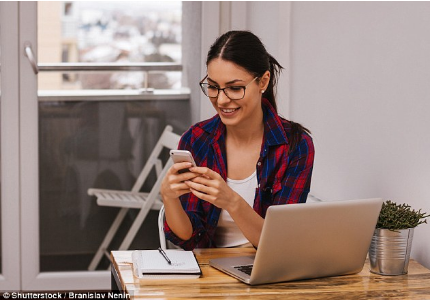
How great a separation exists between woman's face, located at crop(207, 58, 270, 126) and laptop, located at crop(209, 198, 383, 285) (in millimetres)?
496

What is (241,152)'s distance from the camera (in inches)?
92.9

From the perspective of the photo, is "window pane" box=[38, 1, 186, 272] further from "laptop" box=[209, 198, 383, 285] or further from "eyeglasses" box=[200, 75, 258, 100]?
"laptop" box=[209, 198, 383, 285]

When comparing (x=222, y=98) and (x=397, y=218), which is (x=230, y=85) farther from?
(x=397, y=218)

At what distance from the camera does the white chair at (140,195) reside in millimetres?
3797

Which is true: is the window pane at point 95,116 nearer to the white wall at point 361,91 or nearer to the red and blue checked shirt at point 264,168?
the white wall at point 361,91

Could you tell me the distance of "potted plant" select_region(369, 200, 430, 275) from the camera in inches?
→ 76.8

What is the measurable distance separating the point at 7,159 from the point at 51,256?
1.88 ft

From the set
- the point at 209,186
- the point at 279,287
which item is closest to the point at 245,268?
the point at 279,287

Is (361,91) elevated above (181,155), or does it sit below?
above

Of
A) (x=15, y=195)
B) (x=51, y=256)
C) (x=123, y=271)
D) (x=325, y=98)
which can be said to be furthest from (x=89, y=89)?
(x=123, y=271)

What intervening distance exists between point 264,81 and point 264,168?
10.8 inches

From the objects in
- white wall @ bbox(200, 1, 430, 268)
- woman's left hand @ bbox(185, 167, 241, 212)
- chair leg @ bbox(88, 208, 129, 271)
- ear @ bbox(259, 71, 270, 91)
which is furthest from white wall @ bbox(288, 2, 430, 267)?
chair leg @ bbox(88, 208, 129, 271)

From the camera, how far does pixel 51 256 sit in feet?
12.5

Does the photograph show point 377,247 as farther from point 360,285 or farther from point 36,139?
point 36,139
